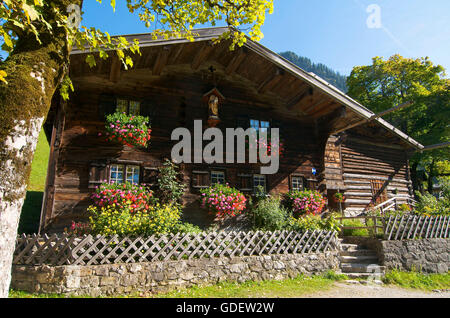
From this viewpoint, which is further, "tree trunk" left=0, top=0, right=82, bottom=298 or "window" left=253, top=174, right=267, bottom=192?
"window" left=253, top=174, right=267, bottom=192

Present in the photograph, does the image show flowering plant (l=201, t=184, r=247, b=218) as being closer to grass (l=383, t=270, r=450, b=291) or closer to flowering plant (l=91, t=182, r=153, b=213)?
flowering plant (l=91, t=182, r=153, b=213)

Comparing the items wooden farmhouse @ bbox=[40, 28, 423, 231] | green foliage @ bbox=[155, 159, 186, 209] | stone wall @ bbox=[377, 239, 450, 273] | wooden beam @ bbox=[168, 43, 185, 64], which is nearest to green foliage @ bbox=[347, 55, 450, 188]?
wooden farmhouse @ bbox=[40, 28, 423, 231]

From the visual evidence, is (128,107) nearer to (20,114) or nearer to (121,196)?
(121,196)

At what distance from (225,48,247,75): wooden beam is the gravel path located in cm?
1006

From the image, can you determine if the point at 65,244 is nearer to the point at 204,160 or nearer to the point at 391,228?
the point at 204,160

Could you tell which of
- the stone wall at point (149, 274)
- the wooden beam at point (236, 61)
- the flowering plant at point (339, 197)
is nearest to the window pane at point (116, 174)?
the stone wall at point (149, 274)

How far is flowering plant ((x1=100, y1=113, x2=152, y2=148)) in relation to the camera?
10562mm

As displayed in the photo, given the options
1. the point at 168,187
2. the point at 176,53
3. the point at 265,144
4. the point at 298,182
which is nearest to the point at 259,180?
the point at 265,144

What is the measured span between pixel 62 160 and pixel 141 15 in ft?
20.2

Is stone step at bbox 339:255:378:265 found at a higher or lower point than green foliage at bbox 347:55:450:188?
lower

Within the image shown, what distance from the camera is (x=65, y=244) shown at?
22.8 feet

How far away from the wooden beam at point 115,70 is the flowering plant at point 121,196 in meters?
4.39

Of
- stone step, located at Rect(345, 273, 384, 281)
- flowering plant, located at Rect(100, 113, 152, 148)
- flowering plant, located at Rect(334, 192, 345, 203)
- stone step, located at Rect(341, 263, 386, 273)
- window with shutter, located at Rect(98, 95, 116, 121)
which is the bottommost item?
stone step, located at Rect(345, 273, 384, 281)

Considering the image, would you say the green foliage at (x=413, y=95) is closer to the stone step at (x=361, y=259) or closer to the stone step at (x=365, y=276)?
the stone step at (x=361, y=259)
